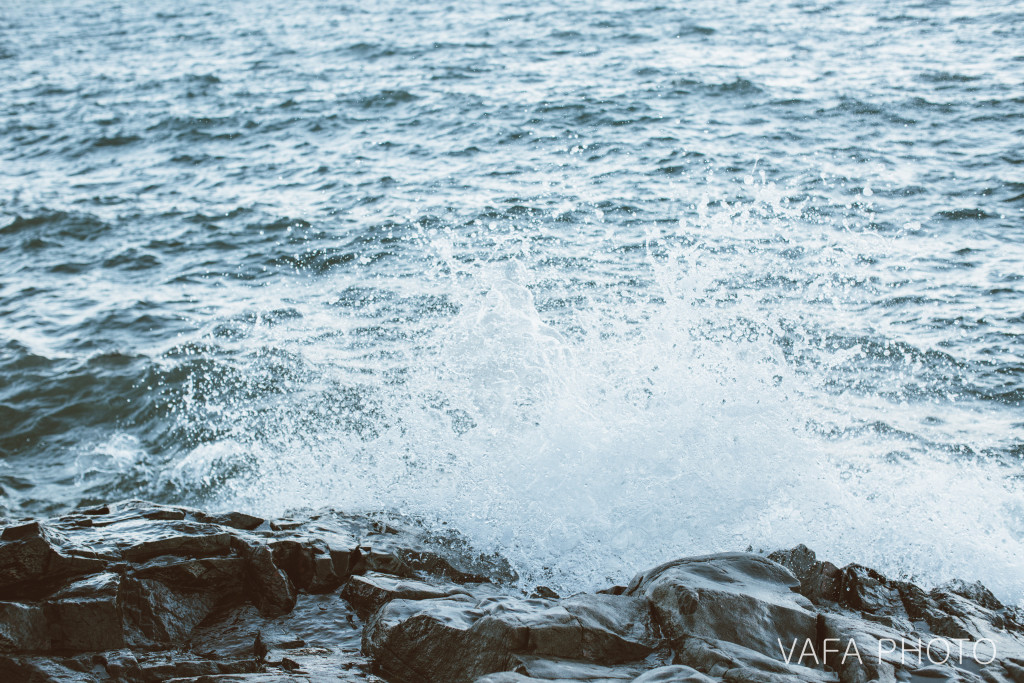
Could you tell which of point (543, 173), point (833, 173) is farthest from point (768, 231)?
point (543, 173)

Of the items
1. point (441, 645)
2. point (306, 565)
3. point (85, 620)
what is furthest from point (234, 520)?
point (441, 645)

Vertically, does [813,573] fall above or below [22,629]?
below

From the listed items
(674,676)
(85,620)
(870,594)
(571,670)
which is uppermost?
(674,676)

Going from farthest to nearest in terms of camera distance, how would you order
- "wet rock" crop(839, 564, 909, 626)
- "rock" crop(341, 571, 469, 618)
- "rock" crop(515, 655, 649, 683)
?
1. "wet rock" crop(839, 564, 909, 626)
2. "rock" crop(341, 571, 469, 618)
3. "rock" crop(515, 655, 649, 683)

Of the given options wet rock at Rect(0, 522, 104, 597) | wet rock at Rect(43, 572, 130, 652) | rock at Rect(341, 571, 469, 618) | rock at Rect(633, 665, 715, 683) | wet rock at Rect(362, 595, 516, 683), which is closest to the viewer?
rock at Rect(633, 665, 715, 683)

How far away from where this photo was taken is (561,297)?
1047 cm

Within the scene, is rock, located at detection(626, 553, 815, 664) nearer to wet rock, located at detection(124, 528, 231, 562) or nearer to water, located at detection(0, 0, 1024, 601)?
water, located at detection(0, 0, 1024, 601)

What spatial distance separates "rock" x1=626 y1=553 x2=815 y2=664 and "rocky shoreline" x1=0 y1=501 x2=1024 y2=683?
0.01 metres

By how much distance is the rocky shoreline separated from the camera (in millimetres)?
4762

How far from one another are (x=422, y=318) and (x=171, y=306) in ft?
11.9

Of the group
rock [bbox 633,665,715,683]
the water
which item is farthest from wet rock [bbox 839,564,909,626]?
rock [bbox 633,665,715,683]

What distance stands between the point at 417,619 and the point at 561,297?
600cm

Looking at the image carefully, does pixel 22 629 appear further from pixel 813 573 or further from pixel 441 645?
pixel 813 573

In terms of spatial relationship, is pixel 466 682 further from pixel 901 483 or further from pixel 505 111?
pixel 505 111
